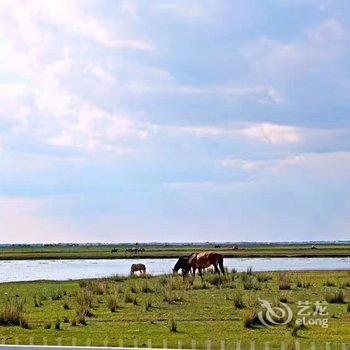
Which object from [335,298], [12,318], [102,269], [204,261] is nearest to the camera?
[12,318]

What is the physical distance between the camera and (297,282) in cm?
3562

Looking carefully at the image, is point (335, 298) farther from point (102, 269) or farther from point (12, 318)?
point (102, 269)

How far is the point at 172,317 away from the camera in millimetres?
22078

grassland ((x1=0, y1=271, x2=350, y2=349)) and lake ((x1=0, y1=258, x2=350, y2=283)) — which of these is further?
lake ((x1=0, y1=258, x2=350, y2=283))

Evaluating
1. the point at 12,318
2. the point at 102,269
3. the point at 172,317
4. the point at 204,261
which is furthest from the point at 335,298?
the point at 102,269

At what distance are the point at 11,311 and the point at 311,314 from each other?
892 centimetres

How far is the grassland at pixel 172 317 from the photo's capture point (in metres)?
17.8

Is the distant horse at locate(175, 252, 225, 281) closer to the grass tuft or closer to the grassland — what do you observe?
the grassland

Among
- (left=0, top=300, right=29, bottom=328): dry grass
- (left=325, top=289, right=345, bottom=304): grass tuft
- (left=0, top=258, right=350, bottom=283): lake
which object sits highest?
(left=0, top=258, right=350, bottom=283): lake

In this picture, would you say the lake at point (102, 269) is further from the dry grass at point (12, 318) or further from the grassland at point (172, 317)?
the dry grass at point (12, 318)

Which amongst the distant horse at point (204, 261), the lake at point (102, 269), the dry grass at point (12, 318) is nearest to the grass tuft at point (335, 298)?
the dry grass at point (12, 318)

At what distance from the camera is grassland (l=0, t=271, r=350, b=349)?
17844 mm

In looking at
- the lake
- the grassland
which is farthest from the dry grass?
the lake

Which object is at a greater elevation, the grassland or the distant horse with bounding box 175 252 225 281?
the distant horse with bounding box 175 252 225 281
